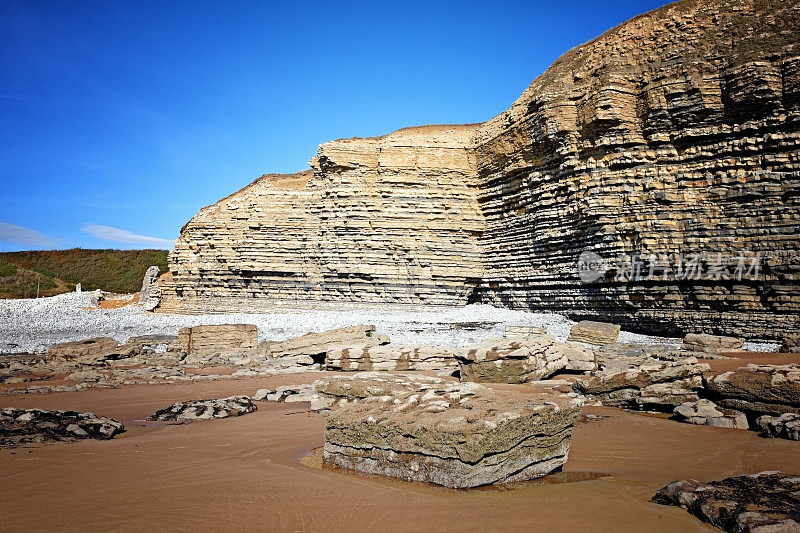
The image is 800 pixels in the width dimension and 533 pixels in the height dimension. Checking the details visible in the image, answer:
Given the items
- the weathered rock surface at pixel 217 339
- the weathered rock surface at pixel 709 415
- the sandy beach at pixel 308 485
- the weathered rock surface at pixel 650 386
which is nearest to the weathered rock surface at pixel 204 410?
the sandy beach at pixel 308 485

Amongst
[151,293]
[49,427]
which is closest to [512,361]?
[49,427]

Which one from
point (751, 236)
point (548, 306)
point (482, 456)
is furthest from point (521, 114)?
point (482, 456)

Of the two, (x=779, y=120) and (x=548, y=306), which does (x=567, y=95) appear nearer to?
(x=779, y=120)

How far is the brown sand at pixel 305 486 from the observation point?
2662 mm

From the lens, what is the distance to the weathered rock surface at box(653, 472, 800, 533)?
2422 millimetres

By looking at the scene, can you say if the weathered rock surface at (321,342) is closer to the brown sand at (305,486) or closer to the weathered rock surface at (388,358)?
the weathered rock surface at (388,358)

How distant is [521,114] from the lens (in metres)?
20.0

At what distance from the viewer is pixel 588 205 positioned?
16.8 metres

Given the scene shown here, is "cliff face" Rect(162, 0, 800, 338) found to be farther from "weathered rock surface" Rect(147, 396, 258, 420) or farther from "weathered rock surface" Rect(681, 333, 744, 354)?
"weathered rock surface" Rect(147, 396, 258, 420)

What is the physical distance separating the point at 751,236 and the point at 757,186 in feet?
4.72

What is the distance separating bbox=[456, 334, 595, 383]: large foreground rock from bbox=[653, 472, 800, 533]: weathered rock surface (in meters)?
5.36

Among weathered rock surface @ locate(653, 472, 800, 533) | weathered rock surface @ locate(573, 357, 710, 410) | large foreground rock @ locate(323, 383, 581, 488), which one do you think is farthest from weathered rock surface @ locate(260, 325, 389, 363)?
weathered rock surface @ locate(653, 472, 800, 533)

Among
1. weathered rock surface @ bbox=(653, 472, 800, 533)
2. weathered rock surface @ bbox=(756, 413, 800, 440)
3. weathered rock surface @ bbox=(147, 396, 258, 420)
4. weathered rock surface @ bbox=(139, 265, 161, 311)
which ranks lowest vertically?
weathered rock surface @ bbox=(756, 413, 800, 440)

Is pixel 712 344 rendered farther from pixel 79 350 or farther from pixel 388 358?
pixel 79 350
